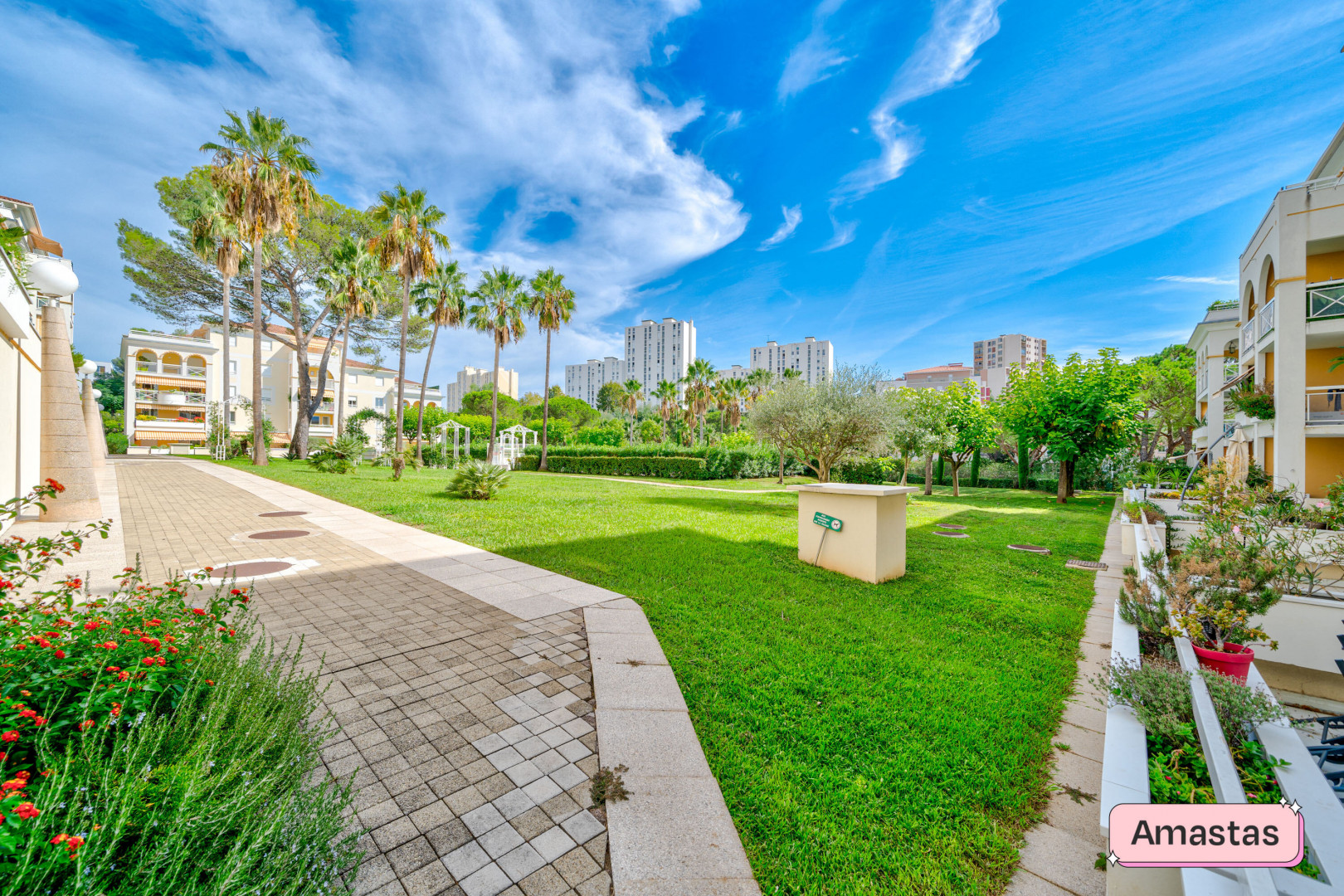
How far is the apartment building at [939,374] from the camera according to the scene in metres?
97.1

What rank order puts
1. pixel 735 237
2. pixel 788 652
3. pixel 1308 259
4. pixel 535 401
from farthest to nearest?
pixel 535 401
pixel 735 237
pixel 1308 259
pixel 788 652

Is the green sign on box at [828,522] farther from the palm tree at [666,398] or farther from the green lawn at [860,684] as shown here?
the palm tree at [666,398]

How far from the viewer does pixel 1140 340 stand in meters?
35.2

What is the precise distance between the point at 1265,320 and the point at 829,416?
39.6ft

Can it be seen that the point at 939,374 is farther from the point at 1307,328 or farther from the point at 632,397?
the point at 1307,328

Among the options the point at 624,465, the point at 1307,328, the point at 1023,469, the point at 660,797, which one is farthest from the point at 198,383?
the point at 1307,328

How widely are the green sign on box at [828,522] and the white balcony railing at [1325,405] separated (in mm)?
14010

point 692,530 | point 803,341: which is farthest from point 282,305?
point 803,341

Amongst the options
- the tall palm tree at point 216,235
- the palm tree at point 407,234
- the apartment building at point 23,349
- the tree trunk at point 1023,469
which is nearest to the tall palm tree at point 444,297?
the palm tree at point 407,234

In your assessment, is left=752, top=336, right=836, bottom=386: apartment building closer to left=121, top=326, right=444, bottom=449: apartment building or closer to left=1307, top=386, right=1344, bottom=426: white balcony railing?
left=121, top=326, right=444, bottom=449: apartment building

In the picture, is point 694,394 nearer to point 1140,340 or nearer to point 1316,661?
point 1140,340

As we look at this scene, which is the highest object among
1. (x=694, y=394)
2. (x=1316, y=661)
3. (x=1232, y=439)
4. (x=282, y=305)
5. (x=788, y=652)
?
(x=282, y=305)

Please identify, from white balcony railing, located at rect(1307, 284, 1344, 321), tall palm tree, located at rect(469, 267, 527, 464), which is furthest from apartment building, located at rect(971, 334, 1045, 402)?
tall palm tree, located at rect(469, 267, 527, 464)

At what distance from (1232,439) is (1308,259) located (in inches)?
270
